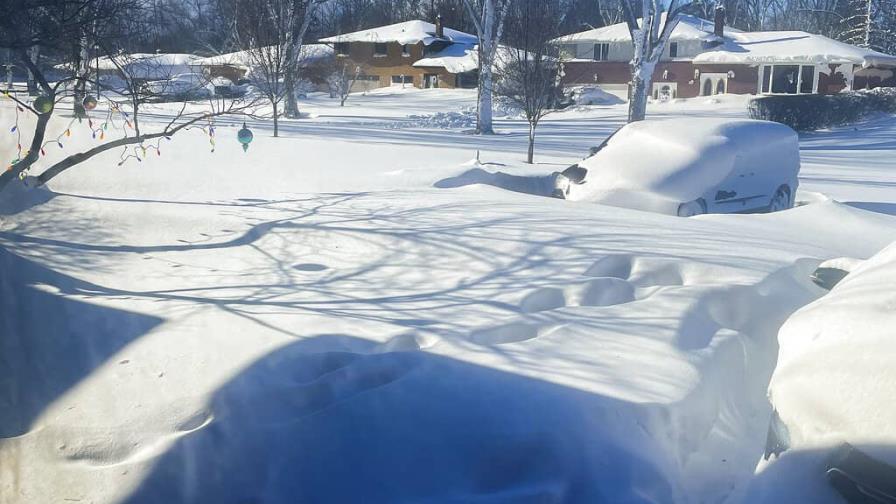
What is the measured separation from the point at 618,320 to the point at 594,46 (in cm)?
5035

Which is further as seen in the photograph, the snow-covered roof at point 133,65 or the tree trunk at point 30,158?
the snow-covered roof at point 133,65

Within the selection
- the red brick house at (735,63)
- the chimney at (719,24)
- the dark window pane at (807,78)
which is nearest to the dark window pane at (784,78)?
the red brick house at (735,63)

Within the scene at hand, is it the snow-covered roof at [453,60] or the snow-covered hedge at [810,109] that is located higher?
the snow-covered roof at [453,60]

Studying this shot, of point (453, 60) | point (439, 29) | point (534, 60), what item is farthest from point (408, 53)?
point (534, 60)

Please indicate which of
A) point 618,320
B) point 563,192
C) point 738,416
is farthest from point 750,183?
point 738,416

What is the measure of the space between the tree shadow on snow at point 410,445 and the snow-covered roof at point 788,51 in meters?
43.6

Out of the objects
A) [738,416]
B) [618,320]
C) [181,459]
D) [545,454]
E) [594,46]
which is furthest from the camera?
[594,46]

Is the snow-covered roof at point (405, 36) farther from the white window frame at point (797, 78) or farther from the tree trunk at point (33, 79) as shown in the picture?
the tree trunk at point (33, 79)

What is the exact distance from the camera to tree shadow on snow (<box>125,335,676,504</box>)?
4086 mm

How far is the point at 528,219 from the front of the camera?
898 cm

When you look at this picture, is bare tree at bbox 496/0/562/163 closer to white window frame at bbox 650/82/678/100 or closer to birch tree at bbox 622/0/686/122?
birch tree at bbox 622/0/686/122

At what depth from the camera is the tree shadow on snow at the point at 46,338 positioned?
17.6 ft

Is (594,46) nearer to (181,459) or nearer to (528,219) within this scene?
(528,219)

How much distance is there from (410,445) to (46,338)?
3.32 meters
